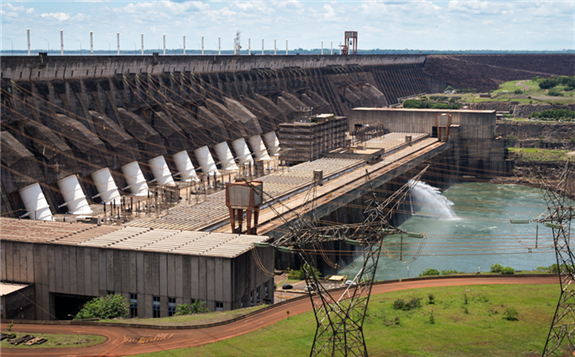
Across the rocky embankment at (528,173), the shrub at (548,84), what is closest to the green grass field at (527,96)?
the shrub at (548,84)

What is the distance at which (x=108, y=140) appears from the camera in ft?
221

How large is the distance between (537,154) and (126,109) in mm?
73736

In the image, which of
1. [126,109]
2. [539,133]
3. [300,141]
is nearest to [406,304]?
[300,141]

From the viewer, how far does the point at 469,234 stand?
74500 millimetres

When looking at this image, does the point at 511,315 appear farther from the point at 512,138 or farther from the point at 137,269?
the point at 512,138

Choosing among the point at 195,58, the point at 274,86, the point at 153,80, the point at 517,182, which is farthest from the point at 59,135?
the point at 517,182

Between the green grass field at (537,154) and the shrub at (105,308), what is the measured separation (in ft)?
→ 289

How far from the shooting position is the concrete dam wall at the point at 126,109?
5919 centimetres

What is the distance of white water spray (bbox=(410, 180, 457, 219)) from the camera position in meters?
85.1

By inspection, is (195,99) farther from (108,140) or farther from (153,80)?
(108,140)

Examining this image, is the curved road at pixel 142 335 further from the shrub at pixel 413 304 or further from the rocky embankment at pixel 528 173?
the rocky embankment at pixel 528 173

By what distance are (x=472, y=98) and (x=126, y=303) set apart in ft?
450

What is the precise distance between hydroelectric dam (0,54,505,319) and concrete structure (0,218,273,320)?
87 millimetres

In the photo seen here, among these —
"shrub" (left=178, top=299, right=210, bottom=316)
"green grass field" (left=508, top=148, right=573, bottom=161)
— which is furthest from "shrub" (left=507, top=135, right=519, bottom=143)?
"shrub" (left=178, top=299, right=210, bottom=316)
